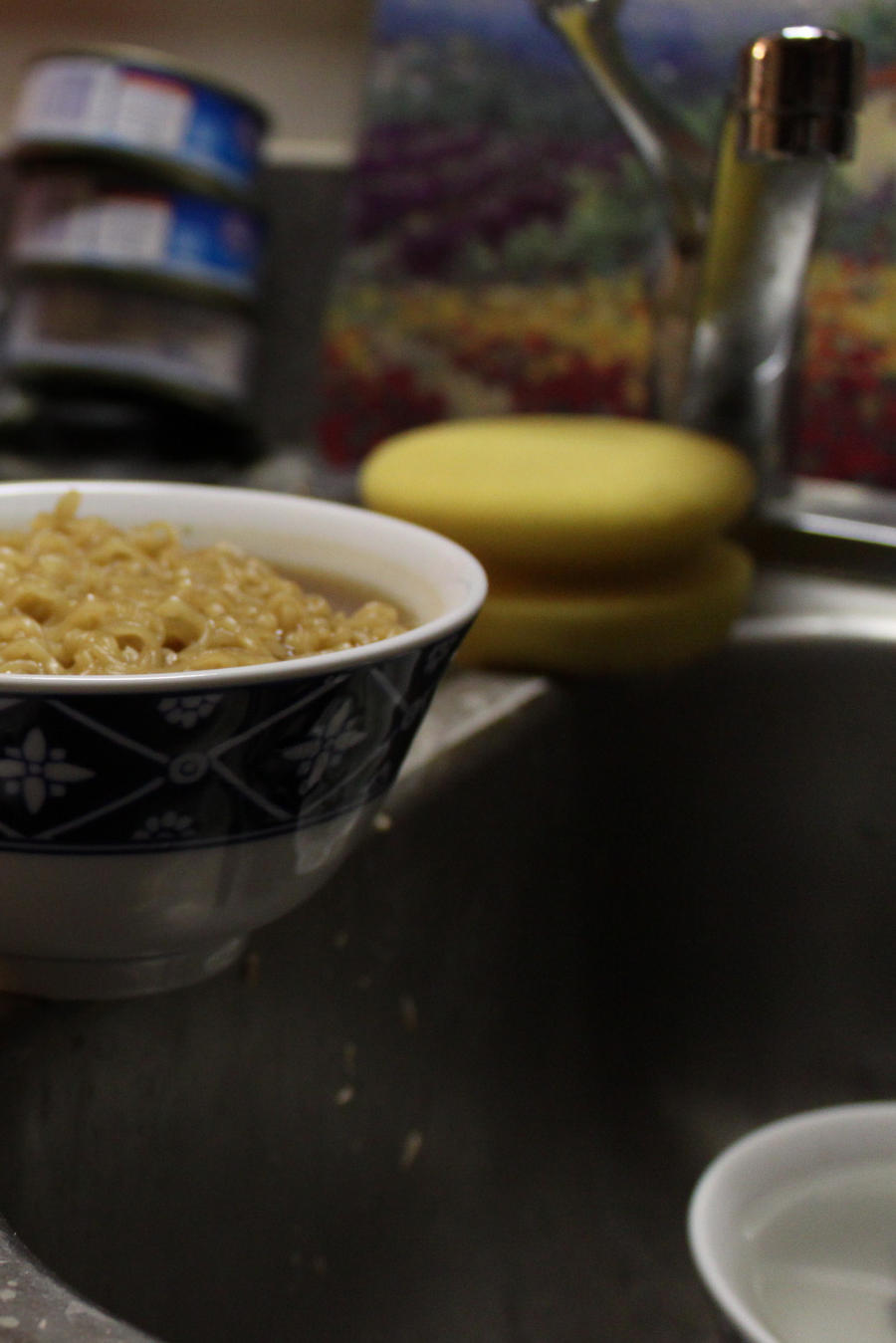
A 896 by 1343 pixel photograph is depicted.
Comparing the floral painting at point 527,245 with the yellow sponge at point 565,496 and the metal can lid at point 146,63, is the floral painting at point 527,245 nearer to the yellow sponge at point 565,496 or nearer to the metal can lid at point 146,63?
the metal can lid at point 146,63

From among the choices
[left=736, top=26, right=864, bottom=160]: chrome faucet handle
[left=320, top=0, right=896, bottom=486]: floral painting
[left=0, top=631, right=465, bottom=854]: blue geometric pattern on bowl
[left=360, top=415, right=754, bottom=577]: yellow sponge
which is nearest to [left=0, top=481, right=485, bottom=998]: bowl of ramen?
[left=0, top=631, right=465, bottom=854]: blue geometric pattern on bowl

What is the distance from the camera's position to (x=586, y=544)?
61 centimetres

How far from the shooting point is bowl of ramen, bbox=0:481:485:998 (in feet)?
1.02

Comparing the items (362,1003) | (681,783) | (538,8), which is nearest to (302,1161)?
(362,1003)

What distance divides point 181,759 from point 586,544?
12.8 inches

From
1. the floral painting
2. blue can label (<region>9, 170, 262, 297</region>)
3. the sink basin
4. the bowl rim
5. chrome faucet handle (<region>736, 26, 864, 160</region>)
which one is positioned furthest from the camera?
blue can label (<region>9, 170, 262, 297</region>)

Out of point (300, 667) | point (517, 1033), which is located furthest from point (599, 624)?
point (300, 667)

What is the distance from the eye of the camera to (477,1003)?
23.6 inches

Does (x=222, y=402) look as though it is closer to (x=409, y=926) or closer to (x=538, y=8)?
(x=538, y=8)

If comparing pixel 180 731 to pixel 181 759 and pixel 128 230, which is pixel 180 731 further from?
pixel 128 230

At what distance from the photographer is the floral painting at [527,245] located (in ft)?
2.81

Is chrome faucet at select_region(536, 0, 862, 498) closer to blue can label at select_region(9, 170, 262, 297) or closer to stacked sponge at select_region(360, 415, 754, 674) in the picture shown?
stacked sponge at select_region(360, 415, 754, 674)

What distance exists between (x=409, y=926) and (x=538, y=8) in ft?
1.44

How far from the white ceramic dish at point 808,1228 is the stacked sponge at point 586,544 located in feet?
0.73
